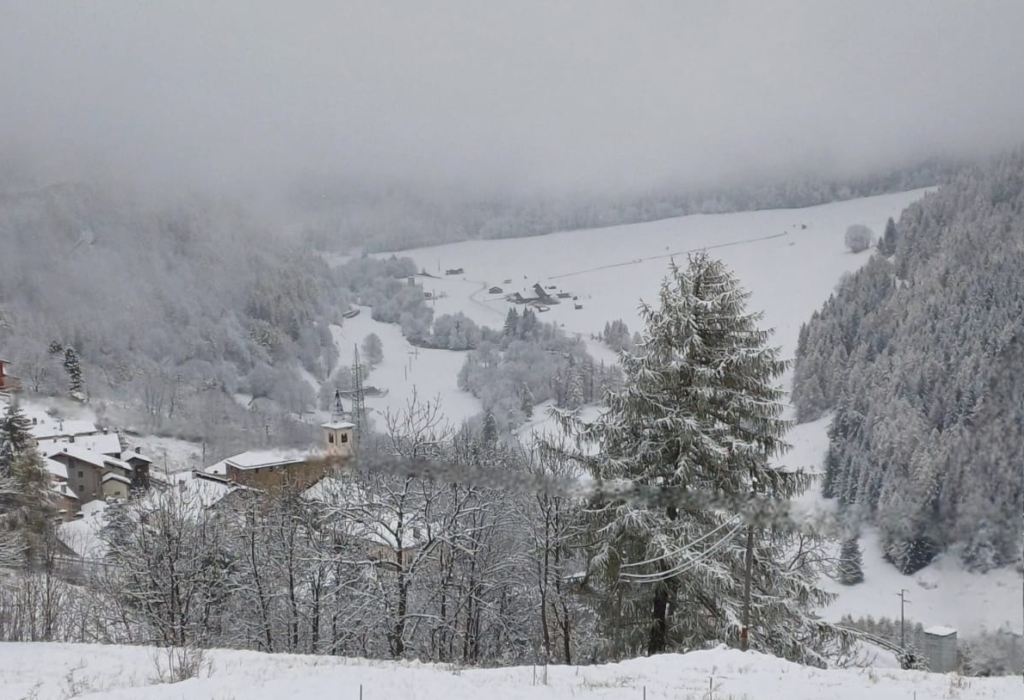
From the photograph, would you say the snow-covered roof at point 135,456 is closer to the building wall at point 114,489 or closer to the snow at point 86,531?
the building wall at point 114,489

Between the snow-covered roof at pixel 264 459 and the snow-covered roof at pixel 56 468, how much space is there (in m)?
6.66

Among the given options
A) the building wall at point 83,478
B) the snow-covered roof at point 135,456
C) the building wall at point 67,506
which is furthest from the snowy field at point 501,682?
the building wall at point 67,506

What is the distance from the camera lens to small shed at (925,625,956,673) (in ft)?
15.3

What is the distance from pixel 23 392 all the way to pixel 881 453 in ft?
63.0

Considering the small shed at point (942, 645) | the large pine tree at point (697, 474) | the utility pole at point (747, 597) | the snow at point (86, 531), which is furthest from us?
the snow at point (86, 531)

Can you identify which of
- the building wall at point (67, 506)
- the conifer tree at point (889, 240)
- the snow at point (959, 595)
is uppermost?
the conifer tree at point (889, 240)

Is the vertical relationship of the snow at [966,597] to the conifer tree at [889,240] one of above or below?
below

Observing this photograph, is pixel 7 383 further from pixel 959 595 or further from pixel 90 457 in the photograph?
pixel 959 595

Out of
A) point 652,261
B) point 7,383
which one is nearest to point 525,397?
point 7,383

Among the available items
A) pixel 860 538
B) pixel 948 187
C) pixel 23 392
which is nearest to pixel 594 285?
pixel 948 187

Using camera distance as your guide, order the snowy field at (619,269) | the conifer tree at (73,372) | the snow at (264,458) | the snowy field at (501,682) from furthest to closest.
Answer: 1. the snowy field at (619,269)
2. the conifer tree at (73,372)
3. the snow at (264,458)
4. the snowy field at (501,682)

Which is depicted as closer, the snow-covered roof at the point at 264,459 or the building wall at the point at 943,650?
the building wall at the point at 943,650

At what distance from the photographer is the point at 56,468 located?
1981 centimetres

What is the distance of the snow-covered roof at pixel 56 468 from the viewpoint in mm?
18742
